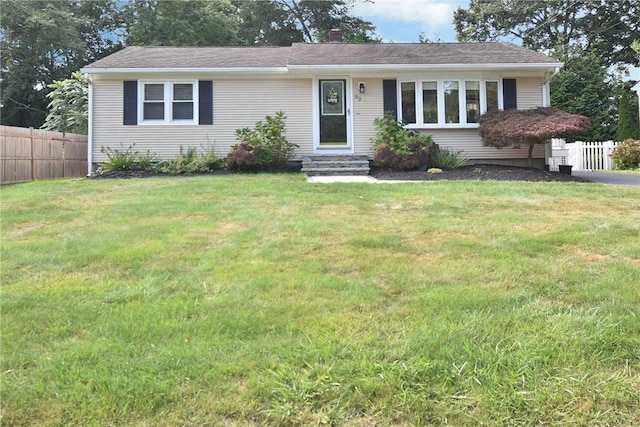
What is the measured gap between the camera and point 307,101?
1260cm

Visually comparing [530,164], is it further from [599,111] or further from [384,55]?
[599,111]

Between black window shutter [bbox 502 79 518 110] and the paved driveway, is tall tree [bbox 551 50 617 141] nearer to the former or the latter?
the paved driveway

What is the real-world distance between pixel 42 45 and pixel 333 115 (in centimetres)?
1770

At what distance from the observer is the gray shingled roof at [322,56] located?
1205 centimetres

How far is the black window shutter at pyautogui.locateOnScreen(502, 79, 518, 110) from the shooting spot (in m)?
12.5

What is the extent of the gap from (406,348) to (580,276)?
1.79 m

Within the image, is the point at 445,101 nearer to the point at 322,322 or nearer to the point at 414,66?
the point at 414,66

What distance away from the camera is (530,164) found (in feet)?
39.8

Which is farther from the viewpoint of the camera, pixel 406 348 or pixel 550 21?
pixel 550 21

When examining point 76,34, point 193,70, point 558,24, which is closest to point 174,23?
point 76,34

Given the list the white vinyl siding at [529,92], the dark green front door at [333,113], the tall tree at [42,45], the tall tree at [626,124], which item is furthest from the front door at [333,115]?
the tall tree at [42,45]

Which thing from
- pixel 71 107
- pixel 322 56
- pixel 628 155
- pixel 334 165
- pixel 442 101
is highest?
pixel 322 56

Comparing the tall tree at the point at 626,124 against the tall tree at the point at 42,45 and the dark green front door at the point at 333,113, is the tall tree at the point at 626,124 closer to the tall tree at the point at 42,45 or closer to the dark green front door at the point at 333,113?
the dark green front door at the point at 333,113

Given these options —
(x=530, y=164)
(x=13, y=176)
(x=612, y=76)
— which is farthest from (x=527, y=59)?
(x=612, y=76)
